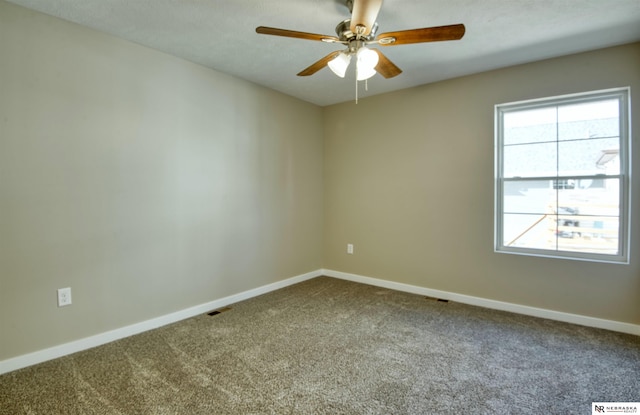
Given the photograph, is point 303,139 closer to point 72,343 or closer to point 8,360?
point 72,343

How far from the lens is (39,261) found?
2145 millimetres

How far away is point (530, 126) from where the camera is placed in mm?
3076

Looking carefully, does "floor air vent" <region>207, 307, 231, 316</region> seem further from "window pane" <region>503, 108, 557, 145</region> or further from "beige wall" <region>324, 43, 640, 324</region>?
"window pane" <region>503, 108, 557, 145</region>

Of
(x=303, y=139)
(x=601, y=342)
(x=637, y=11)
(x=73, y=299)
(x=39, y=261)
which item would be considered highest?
(x=637, y=11)

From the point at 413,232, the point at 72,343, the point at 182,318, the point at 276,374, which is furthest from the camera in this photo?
the point at 413,232

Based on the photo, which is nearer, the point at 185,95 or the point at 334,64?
the point at 334,64

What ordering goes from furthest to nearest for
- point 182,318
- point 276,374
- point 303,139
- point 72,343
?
point 303,139, point 182,318, point 72,343, point 276,374

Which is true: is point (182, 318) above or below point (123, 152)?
below

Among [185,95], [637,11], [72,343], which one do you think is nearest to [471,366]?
[637,11]

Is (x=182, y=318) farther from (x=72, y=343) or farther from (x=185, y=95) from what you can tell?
(x=185, y=95)

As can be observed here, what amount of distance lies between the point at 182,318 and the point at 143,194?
47.0 inches

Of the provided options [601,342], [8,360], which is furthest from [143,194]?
[601,342]

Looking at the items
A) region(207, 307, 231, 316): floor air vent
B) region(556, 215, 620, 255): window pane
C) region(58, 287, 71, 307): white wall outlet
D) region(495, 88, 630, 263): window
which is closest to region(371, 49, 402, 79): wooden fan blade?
region(495, 88, 630, 263): window

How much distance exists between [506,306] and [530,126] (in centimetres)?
180
